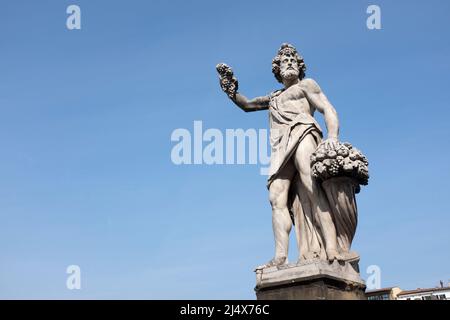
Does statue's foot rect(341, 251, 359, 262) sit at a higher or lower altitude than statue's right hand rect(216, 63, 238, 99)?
lower

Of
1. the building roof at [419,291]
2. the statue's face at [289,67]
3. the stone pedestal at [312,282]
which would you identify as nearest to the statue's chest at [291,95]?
the statue's face at [289,67]

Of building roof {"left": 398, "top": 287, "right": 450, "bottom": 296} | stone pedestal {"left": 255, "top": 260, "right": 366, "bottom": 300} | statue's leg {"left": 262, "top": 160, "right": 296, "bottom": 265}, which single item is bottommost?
stone pedestal {"left": 255, "top": 260, "right": 366, "bottom": 300}

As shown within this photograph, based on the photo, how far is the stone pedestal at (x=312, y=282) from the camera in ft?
31.4

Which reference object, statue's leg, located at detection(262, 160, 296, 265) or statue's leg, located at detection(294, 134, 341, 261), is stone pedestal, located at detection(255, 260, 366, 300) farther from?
statue's leg, located at detection(262, 160, 296, 265)

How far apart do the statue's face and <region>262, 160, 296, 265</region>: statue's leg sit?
1.78 meters

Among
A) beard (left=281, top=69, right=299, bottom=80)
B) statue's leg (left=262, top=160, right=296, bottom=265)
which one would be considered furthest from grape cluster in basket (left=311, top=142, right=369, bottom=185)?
beard (left=281, top=69, right=299, bottom=80)

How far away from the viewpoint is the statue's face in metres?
11.7

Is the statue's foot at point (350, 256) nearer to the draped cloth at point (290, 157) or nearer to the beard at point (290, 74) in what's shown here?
the draped cloth at point (290, 157)

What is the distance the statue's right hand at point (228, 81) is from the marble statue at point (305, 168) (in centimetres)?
2

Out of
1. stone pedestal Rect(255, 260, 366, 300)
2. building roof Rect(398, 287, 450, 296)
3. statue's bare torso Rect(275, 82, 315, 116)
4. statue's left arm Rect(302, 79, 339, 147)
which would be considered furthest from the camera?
building roof Rect(398, 287, 450, 296)

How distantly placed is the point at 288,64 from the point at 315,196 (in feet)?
9.25

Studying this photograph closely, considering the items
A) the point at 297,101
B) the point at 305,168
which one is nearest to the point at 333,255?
the point at 305,168

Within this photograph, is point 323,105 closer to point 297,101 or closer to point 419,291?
point 297,101
